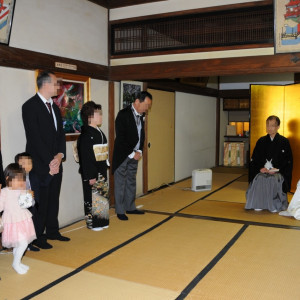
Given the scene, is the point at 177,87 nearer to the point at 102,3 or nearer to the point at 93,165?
the point at 102,3

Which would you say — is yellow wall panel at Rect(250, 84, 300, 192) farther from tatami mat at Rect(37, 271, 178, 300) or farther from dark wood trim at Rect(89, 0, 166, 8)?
tatami mat at Rect(37, 271, 178, 300)

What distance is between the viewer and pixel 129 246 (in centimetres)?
334

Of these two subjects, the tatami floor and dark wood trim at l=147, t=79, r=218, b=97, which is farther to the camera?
dark wood trim at l=147, t=79, r=218, b=97

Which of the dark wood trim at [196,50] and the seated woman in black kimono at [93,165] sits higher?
the dark wood trim at [196,50]

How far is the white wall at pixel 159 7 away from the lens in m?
4.26

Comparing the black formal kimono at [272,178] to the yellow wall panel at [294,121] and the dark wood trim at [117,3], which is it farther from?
the dark wood trim at [117,3]

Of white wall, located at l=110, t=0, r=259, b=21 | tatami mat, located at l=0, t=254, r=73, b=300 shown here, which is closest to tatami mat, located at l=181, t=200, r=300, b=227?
tatami mat, located at l=0, t=254, r=73, b=300

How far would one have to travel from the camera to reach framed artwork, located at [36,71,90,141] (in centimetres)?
394

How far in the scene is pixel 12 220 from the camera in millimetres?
2752

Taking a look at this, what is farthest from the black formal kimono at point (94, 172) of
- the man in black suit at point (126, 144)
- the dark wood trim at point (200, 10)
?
the dark wood trim at point (200, 10)

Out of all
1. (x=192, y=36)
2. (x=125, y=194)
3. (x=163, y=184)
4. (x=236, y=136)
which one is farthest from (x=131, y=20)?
(x=236, y=136)

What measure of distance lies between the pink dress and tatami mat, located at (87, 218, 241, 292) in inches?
22.6

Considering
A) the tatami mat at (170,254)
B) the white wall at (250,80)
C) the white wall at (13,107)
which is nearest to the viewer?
the tatami mat at (170,254)

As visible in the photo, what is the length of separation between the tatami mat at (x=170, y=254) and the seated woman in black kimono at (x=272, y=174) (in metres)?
0.86
